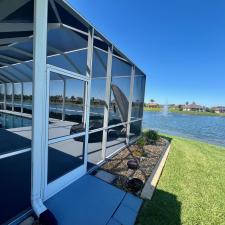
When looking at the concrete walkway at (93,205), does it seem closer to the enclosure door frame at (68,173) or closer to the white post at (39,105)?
the enclosure door frame at (68,173)

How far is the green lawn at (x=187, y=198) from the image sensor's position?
2.66 metres

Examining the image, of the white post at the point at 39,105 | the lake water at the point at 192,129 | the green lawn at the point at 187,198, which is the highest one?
the white post at the point at 39,105

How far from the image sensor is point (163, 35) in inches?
589

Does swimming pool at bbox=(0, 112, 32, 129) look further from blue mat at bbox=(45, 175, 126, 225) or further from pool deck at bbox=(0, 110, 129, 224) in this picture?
blue mat at bbox=(45, 175, 126, 225)

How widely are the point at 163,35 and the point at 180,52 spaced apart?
5928mm

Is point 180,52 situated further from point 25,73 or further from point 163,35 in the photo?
point 25,73

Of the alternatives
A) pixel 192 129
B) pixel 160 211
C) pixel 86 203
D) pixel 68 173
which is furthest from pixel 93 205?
pixel 192 129

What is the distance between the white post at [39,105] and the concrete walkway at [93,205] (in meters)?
0.32

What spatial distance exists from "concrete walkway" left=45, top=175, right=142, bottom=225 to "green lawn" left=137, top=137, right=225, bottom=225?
24 centimetres

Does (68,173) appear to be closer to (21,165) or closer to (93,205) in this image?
(93,205)

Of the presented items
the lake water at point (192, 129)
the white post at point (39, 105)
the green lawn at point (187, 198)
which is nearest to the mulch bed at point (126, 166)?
the green lawn at point (187, 198)

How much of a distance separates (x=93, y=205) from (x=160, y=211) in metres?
1.10

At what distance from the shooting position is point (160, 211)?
2.73 m

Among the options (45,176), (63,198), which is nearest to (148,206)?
(63,198)
